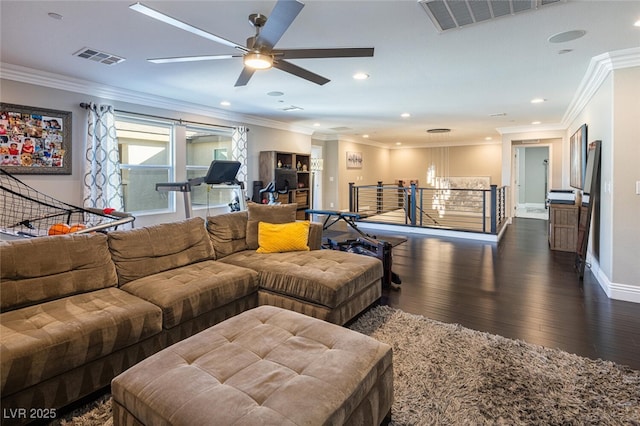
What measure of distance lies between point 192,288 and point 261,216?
1377 millimetres

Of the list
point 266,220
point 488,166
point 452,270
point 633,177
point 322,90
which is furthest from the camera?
point 488,166

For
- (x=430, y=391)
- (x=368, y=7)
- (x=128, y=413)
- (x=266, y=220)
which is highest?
(x=368, y=7)

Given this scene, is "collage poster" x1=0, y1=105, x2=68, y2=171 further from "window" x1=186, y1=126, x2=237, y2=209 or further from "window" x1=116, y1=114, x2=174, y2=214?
"window" x1=186, y1=126, x2=237, y2=209

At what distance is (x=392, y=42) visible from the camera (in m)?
3.05

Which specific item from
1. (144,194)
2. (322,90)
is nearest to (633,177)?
(322,90)

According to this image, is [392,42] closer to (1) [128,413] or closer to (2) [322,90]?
(2) [322,90]

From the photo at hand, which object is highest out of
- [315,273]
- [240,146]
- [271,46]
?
[271,46]

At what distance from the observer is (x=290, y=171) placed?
663 cm

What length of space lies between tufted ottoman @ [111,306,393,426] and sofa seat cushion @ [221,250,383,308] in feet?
2.41

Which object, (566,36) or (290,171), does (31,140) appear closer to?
(290,171)

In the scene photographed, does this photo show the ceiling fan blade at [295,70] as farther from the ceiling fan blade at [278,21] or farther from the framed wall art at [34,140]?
the framed wall art at [34,140]

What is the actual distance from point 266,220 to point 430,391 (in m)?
2.29

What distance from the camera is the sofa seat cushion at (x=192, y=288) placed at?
7.35 ft

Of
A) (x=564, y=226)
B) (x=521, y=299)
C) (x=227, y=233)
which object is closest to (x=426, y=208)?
(x=564, y=226)
